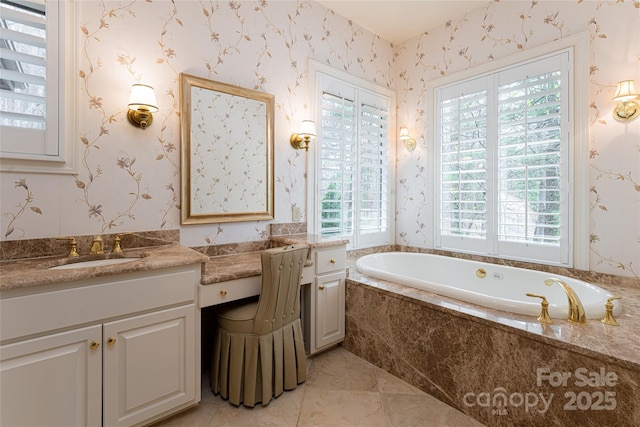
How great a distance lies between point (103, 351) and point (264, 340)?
797mm

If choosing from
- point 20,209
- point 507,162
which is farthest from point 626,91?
point 20,209

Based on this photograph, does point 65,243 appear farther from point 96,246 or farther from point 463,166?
point 463,166

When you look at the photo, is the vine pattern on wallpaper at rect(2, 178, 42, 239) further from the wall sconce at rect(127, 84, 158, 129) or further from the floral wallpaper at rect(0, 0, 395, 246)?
the wall sconce at rect(127, 84, 158, 129)

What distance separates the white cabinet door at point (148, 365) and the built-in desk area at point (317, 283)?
1.39 ft

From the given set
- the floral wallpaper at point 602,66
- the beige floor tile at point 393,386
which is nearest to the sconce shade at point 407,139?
the floral wallpaper at point 602,66

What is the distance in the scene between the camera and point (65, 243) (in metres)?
1.74

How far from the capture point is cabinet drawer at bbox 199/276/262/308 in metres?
1.75

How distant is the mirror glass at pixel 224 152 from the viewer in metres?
2.15

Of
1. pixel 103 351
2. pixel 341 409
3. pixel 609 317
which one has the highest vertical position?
pixel 609 317

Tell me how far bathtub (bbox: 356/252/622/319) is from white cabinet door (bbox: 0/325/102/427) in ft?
6.12

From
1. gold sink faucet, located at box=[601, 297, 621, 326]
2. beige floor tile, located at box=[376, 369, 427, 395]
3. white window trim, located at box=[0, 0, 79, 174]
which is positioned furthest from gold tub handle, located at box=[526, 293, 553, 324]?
white window trim, located at box=[0, 0, 79, 174]

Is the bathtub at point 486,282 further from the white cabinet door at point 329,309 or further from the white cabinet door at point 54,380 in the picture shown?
the white cabinet door at point 54,380

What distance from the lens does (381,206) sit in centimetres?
350

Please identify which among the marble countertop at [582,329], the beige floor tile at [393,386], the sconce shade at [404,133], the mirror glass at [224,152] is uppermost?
the sconce shade at [404,133]
